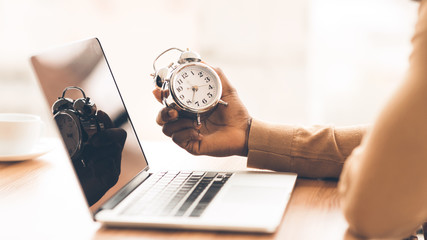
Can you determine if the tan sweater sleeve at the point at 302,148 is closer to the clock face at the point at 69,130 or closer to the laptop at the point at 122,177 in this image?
the laptop at the point at 122,177

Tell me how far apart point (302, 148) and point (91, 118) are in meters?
0.46

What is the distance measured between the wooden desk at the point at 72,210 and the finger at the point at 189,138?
6 centimetres

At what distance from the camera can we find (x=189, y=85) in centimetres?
114

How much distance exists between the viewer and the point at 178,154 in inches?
54.7

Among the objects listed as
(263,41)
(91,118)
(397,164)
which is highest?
(91,118)

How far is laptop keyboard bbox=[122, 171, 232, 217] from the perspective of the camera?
0.88 meters

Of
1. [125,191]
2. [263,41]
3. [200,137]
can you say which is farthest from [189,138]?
[263,41]

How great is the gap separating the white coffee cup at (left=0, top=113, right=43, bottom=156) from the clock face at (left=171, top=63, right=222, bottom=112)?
431 mm

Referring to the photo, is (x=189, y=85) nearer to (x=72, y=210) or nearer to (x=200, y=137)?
(x=200, y=137)

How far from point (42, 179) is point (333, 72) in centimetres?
184

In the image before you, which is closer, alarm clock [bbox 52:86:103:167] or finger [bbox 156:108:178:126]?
alarm clock [bbox 52:86:103:167]

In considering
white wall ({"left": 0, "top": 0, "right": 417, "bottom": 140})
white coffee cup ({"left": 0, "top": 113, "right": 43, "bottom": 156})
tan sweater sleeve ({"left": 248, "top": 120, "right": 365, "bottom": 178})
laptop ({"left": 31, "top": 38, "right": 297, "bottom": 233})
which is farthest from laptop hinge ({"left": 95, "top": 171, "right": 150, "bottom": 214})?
white wall ({"left": 0, "top": 0, "right": 417, "bottom": 140})

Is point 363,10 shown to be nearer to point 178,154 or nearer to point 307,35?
point 307,35

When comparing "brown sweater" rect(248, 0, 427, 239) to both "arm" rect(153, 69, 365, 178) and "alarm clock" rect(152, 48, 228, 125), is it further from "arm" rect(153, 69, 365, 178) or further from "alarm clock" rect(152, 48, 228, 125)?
"alarm clock" rect(152, 48, 228, 125)
